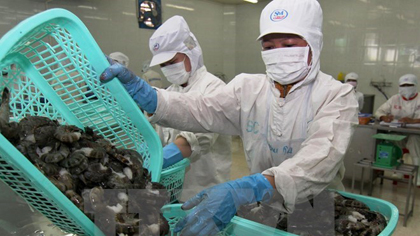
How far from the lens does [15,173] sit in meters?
0.67

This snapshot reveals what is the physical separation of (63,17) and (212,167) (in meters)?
1.21

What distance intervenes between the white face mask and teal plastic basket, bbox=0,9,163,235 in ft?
2.43

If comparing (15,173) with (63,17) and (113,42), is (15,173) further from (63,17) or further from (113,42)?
(113,42)

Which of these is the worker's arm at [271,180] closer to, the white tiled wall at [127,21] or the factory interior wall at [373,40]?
the white tiled wall at [127,21]

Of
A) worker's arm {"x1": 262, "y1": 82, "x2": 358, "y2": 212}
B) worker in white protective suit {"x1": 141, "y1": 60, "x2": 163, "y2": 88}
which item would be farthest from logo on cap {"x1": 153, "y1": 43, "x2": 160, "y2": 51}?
worker in white protective suit {"x1": 141, "y1": 60, "x2": 163, "y2": 88}

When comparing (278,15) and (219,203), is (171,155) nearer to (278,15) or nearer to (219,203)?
(219,203)

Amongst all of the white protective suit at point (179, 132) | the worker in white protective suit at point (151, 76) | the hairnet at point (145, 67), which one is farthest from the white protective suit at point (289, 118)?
the hairnet at point (145, 67)

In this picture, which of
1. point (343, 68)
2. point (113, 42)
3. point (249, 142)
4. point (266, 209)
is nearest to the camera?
point (266, 209)

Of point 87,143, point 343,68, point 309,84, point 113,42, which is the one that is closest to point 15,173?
point 87,143

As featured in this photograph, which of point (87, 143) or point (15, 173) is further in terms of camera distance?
point (87, 143)

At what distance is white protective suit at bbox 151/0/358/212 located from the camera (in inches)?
37.2

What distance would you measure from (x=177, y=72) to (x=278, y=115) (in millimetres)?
791

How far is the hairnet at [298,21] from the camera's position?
1.13m

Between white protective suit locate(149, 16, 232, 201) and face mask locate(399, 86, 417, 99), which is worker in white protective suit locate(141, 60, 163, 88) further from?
face mask locate(399, 86, 417, 99)
